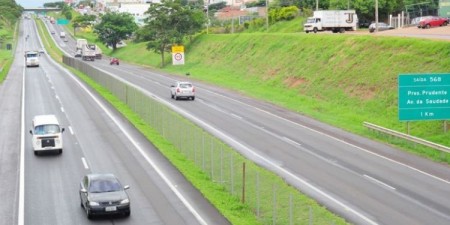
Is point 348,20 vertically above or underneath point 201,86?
above

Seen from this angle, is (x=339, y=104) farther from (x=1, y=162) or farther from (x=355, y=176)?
(x=1, y=162)

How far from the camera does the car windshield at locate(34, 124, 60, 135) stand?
35.1m

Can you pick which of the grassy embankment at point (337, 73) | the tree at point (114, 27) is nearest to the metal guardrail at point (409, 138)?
the grassy embankment at point (337, 73)

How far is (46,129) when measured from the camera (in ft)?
116

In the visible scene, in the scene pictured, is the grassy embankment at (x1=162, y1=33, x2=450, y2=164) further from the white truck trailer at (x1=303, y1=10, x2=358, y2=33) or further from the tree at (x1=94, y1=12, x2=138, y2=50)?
the tree at (x1=94, y1=12, x2=138, y2=50)

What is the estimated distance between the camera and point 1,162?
33281 millimetres

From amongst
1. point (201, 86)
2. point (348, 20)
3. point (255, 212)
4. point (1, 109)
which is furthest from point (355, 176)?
point (348, 20)

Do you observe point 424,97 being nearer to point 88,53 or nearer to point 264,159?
point 264,159

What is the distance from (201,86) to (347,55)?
17.1 metres

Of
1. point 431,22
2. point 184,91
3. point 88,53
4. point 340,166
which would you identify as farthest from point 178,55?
point 340,166

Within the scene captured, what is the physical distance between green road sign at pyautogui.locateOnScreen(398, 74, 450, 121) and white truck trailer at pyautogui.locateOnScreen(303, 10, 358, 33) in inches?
1978

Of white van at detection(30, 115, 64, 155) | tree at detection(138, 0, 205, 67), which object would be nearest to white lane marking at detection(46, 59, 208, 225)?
white van at detection(30, 115, 64, 155)

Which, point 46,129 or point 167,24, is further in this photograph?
point 167,24

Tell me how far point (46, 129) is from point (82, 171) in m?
5.43
